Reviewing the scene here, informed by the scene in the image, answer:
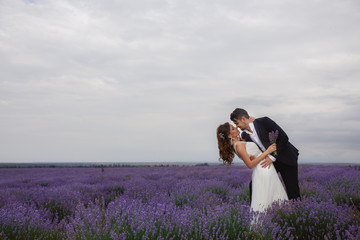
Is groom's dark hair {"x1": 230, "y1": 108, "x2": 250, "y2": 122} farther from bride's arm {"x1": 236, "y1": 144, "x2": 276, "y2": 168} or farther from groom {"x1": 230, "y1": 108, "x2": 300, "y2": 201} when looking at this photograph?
bride's arm {"x1": 236, "y1": 144, "x2": 276, "y2": 168}

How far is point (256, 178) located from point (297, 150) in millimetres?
675

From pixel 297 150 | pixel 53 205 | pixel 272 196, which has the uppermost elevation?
pixel 297 150

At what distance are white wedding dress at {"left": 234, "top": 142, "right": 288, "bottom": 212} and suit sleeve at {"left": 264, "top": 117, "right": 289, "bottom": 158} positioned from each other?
0.26 metres

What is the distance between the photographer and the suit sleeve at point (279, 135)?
3405 millimetres

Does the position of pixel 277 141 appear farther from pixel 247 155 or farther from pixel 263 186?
Answer: pixel 263 186

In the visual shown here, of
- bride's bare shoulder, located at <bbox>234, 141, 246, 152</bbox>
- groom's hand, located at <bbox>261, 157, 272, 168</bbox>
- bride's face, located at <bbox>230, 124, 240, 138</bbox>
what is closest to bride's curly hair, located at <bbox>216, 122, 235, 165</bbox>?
bride's face, located at <bbox>230, 124, 240, 138</bbox>

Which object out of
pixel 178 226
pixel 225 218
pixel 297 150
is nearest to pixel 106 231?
pixel 178 226

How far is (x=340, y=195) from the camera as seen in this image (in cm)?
491

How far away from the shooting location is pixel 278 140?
11.3ft

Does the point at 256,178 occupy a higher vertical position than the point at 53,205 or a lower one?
higher

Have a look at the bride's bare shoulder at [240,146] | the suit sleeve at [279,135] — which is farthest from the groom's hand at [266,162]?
the bride's bare shoulder at [240,146]

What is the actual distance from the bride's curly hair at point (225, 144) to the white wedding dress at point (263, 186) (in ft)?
0.90

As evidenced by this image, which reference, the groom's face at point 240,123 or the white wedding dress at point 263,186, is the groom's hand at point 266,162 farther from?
the groom's face at point 240,123

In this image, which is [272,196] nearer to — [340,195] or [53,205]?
[340,195]
